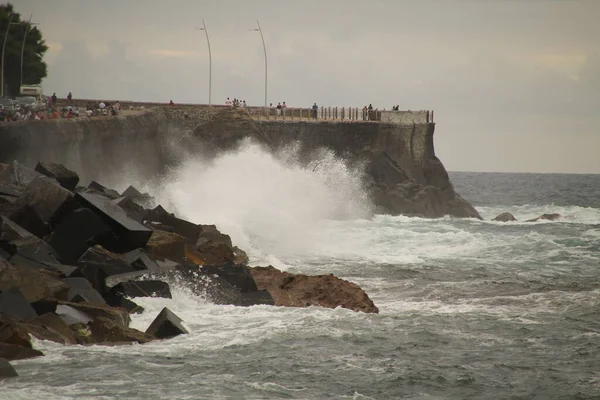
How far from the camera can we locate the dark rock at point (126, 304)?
14703mm

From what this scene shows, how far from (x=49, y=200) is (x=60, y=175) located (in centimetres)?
287

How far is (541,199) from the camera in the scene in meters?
64.6

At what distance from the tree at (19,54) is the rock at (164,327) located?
37.8m

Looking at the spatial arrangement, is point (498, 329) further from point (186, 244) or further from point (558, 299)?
point (186, 244)

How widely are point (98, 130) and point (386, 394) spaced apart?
22.1m

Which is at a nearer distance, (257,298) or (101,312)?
(101,312)

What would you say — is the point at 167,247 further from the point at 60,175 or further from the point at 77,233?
the point at 60,175

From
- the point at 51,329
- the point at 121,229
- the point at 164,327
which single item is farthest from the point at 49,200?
the point at 51,329

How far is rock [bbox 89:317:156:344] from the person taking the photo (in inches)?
520

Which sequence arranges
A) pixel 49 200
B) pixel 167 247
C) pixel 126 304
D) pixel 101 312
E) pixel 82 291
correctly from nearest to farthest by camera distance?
pixel 101 312 < pixel 82 291 < pixel 126 304 < pixel 49 200 < pixel 167 247

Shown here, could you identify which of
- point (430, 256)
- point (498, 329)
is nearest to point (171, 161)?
point (430, 256)

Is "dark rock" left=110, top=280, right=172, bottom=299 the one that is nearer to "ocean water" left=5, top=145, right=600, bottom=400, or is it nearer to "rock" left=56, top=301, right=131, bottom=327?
"ocean water" left=5, top=145, right=600, bottom=400

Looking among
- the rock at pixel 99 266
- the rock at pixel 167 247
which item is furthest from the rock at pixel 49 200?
the rock at pixel 167 247

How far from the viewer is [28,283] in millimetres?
13430
